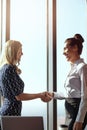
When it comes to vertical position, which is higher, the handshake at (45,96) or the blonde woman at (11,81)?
the blonde woman at (11,81)

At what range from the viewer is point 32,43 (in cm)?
347

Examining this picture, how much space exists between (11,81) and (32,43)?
104 cm

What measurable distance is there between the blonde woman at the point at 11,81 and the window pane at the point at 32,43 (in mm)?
779

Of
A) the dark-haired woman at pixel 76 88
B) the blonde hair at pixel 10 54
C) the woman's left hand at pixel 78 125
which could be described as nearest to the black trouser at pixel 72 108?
the dark-haired woman at pixel 76 88

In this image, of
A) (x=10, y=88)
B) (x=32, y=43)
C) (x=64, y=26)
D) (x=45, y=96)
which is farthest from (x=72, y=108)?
(x=64, y=26)

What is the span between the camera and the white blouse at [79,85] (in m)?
2.49

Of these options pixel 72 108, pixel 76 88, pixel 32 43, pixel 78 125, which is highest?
pixel 32 43

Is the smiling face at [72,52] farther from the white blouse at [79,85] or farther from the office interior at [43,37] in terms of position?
the office interior at [43,37]

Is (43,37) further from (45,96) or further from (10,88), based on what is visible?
(10,88)

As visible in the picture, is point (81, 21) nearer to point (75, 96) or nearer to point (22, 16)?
point (22, 16)

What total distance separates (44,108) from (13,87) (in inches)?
43.4

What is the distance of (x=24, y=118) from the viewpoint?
223 centimetres

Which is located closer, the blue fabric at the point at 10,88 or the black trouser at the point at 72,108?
the blue fabric at the point at 10,88

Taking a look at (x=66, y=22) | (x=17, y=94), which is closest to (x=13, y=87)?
(x=17, y=94)
